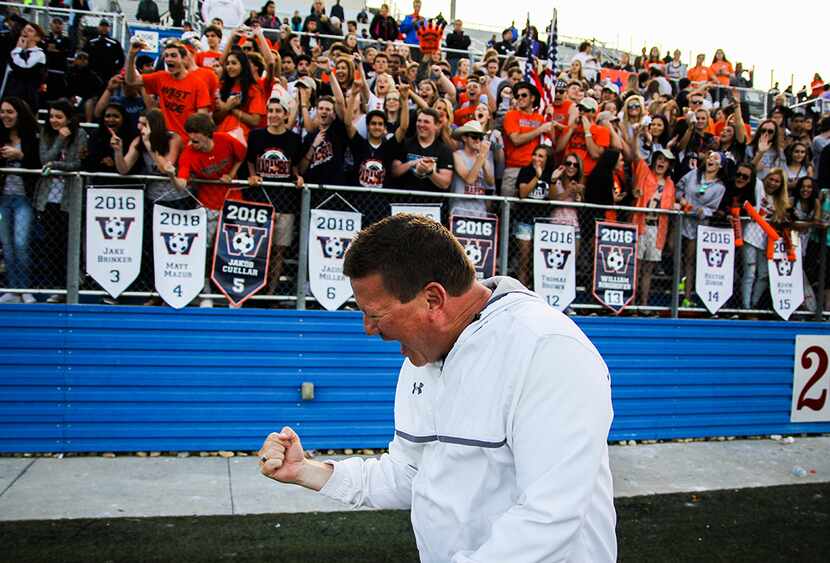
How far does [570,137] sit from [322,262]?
383cm

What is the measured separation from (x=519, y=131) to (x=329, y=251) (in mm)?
2990

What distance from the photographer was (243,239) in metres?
7.62

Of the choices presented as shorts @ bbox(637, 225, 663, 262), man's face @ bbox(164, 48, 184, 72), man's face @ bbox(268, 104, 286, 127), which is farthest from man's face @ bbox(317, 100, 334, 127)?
shorts @ bbox(637, 225, 663, 262)

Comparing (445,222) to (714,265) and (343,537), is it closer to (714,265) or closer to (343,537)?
(714,265)

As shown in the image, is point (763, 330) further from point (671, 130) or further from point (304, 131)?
point (304, 131)

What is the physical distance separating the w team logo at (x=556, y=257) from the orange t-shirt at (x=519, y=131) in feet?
3.92

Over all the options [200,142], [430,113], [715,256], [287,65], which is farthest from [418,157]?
[287,65]

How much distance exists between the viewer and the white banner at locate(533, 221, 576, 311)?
27.6ft

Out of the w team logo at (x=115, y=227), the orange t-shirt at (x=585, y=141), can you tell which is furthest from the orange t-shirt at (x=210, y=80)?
the orange t-shirt at (x=585, y=141)

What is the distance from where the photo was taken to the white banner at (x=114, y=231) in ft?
23.9

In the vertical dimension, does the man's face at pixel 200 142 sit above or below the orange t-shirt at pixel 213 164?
above

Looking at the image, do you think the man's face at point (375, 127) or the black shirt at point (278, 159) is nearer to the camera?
the black shirt at point (278, 159)

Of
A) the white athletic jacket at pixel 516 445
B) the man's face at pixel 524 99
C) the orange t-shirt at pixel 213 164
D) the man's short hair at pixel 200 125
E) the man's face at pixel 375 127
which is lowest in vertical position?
the white athletic jacket at pixel 516 445

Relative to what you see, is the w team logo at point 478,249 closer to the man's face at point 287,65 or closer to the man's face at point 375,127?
the man's face at point 375,127
